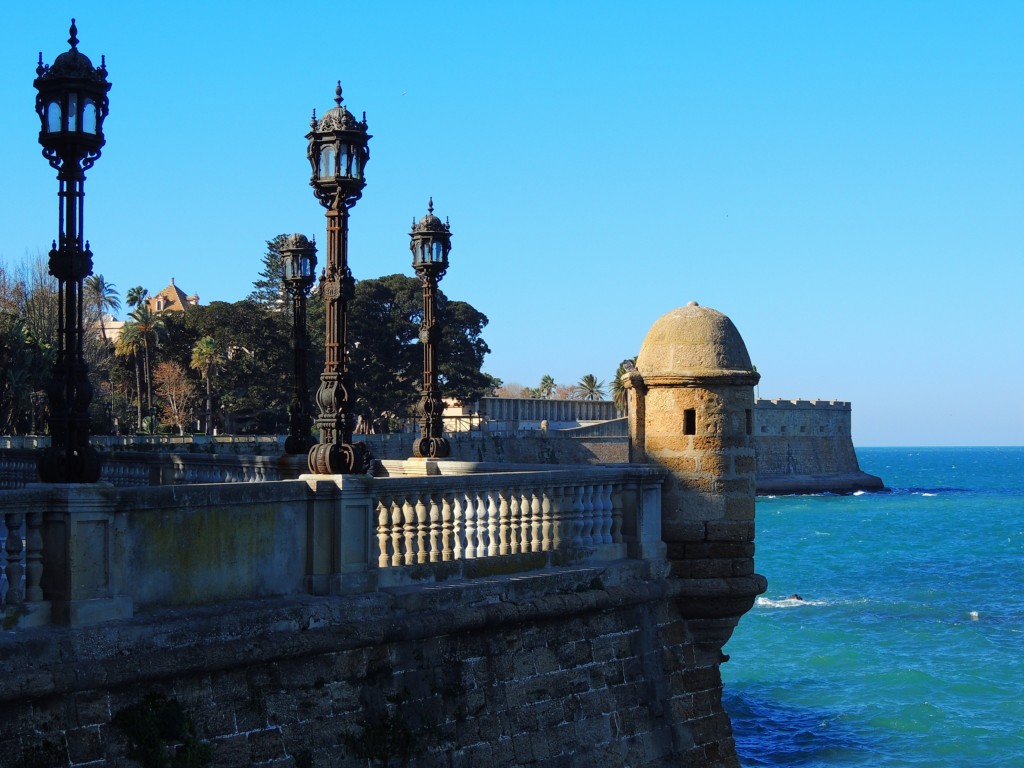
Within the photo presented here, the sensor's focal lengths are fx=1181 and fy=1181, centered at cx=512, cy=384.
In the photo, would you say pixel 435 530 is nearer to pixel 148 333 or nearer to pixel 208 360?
pixel 208 360

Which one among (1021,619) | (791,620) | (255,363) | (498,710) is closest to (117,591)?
(498,710)

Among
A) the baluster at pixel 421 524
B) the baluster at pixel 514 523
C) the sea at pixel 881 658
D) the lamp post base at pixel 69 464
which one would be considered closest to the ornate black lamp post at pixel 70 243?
the lamp post base at pixel 69 464

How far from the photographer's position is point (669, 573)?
10023 millimetres

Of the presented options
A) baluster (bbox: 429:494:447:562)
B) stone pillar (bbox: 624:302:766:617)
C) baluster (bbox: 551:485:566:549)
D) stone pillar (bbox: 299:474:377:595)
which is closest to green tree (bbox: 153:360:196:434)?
stone pillar (bbox: 624:302:766:617)

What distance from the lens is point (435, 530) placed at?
8.50 meters

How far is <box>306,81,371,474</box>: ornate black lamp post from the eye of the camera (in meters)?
8.86

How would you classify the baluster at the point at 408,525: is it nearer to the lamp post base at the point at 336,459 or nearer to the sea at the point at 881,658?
the lamp post base at the point at 336,459

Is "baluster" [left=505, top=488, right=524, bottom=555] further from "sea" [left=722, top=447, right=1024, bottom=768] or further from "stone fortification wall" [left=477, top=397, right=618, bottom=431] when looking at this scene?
"stone fortification wall" [left=477, top=397, right=618, bottom=431]

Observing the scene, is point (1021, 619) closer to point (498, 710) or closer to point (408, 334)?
point (498, 710)

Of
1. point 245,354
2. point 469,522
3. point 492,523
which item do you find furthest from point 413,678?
point 245,354

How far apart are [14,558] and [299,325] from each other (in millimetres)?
8346

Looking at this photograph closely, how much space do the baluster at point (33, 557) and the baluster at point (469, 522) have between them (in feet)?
10.2

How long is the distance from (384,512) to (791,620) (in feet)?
87.7

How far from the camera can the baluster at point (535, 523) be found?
9.23 m
